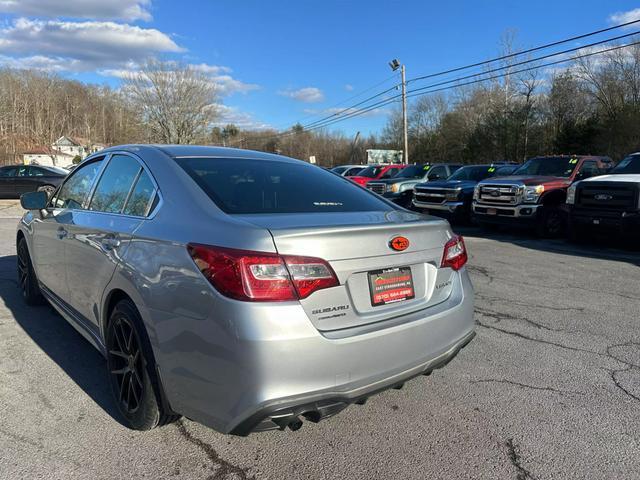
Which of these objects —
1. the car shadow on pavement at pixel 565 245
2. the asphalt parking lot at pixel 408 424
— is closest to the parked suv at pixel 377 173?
the car shadow on pavement at pixel 565 245

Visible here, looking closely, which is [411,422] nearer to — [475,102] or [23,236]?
[23,236]

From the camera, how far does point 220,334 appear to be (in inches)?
84.0

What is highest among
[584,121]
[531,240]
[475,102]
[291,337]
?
[475,102]

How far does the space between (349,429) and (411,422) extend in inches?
15.4

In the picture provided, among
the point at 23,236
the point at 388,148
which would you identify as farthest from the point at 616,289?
the point at 388,148

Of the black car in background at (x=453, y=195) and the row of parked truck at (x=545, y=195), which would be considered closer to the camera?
the row of parked truck at (x=545, y=195)

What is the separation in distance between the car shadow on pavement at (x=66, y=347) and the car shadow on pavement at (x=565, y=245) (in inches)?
320

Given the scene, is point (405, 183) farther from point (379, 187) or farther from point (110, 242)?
point (110, 242)

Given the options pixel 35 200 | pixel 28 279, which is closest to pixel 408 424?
pixel 35 200

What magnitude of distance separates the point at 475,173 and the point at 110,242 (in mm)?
13285

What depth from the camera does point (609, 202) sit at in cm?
905

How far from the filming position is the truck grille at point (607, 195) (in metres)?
8.70

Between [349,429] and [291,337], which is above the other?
[291,337]

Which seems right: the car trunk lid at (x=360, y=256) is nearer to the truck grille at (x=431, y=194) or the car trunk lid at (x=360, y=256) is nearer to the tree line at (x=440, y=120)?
the truck grille at (x=431, y=194)
